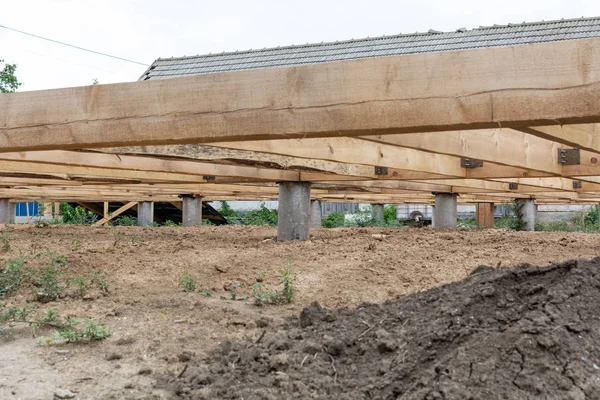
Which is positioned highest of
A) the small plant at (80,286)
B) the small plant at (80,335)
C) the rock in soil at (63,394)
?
the small plant at (80,286)

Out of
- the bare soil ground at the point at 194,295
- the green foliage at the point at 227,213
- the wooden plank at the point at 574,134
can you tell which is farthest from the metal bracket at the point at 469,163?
the green foliage at the point at 227,213

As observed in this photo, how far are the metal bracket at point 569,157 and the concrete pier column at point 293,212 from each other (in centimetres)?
349

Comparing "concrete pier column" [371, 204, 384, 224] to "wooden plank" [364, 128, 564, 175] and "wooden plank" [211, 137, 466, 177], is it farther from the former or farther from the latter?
"wooden plank" [364, 128, 564, 175]

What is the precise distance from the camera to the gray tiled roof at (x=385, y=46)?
14.9 m

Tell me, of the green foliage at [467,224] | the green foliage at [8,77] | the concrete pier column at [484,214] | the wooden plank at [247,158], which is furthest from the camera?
the green foliage at [8,77]

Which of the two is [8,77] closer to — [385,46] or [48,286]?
[385,46]

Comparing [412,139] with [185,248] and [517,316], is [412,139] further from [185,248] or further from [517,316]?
[185,248]

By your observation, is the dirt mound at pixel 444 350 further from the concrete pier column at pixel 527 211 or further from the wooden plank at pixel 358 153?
the concrete pier column at pixel 527 211

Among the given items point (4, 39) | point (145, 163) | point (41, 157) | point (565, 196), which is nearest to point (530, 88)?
point (41, 157)

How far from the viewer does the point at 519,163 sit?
217 inches

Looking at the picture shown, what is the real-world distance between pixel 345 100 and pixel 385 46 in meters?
14.6

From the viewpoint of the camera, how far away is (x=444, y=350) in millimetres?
2291

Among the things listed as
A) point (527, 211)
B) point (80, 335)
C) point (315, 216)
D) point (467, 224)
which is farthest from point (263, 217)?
point (80, 335)

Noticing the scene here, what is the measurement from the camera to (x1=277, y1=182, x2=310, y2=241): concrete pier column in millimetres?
8211
